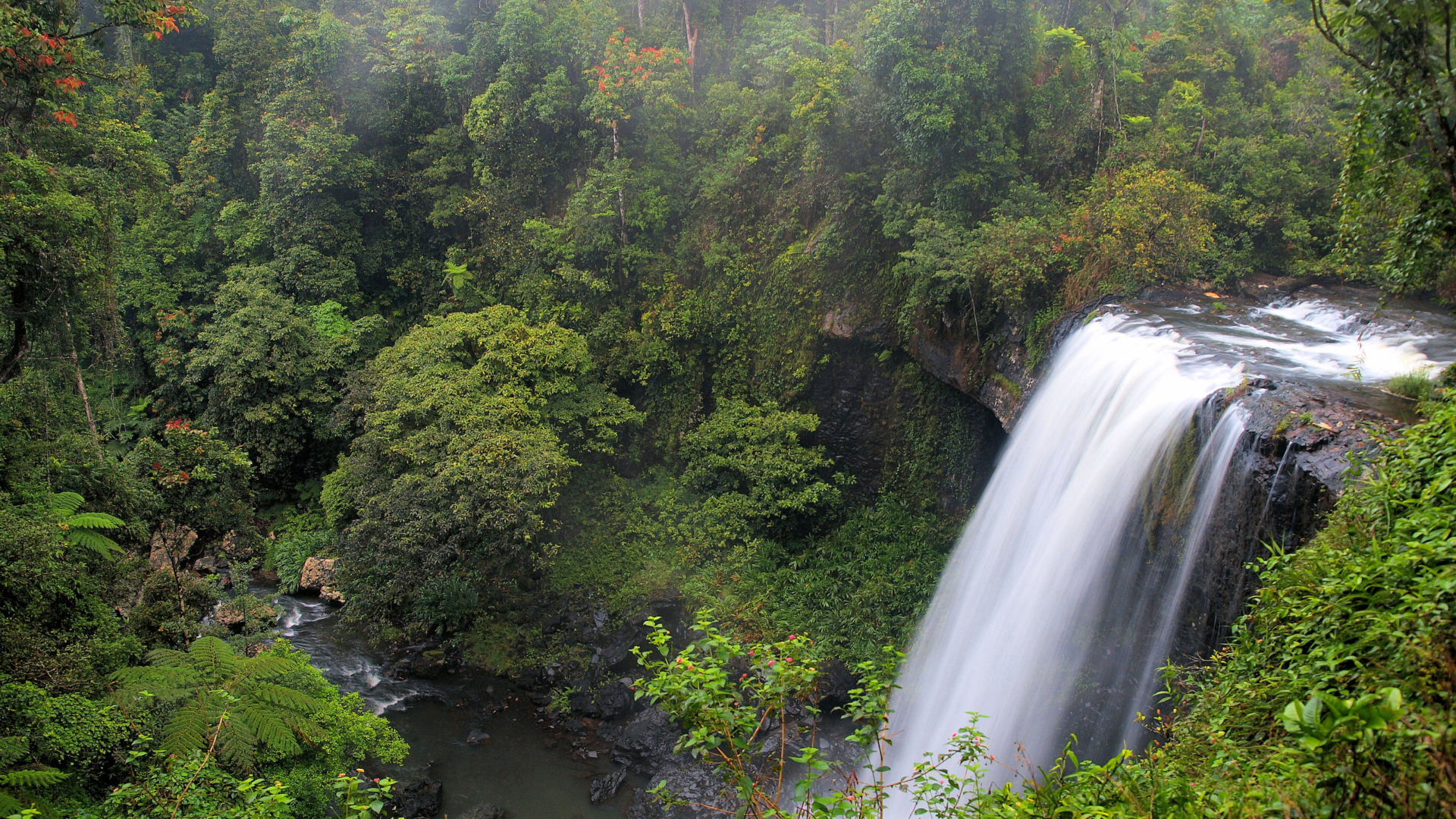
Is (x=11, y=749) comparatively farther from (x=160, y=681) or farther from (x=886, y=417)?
(x=886, y=417)

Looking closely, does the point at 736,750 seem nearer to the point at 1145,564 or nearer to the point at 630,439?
the point at 1145,564

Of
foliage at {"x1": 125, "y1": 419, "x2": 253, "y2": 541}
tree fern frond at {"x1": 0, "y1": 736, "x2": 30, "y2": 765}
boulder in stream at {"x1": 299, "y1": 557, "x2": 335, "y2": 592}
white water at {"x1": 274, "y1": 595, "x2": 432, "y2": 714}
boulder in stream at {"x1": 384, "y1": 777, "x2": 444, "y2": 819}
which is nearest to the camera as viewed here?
tree fern frond at {"x1": 0, "y1": 736, "x2": 30, "y2": 765}

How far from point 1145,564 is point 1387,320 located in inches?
202

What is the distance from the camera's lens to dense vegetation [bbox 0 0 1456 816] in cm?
662

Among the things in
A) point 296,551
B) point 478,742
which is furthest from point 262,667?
point 296,551

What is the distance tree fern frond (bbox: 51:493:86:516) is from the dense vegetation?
0.12 feet

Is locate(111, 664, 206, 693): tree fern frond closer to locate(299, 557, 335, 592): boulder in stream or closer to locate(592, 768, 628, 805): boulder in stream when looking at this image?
locate(592, 768, 628, 805): boulder in stream

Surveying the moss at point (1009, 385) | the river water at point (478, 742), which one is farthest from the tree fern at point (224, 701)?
the moss at point (1009, 385)

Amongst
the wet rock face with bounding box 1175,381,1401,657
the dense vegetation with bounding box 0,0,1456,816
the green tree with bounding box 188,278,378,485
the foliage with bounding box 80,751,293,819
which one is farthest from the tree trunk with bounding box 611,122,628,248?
the foliage with bounding box 80,751,293,819

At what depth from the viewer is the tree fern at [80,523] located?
27.5 ft

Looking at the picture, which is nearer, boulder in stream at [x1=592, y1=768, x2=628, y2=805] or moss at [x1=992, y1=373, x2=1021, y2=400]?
boulder in stream at [x1=592, y1=768, x2=628, y2=805]

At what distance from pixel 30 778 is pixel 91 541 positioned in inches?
162

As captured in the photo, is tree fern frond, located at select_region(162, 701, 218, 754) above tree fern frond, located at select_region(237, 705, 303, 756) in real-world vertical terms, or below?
above

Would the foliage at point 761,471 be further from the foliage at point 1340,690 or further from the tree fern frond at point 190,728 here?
the foliage at point 1340,690
